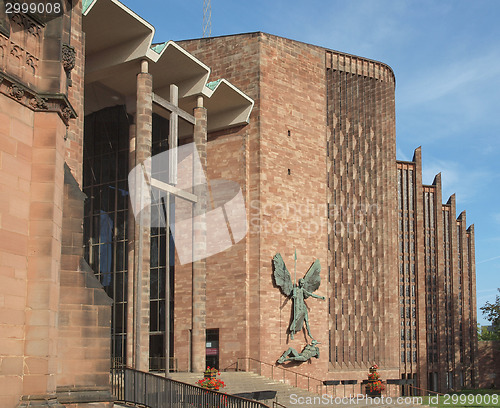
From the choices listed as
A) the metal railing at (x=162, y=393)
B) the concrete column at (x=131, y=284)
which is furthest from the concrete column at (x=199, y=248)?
the metal railing at (x=162, y=393)

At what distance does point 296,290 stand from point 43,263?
21600mm

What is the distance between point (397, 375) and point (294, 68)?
1910cm

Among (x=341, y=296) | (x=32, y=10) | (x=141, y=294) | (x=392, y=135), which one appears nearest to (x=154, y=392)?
(x=141, y=294)

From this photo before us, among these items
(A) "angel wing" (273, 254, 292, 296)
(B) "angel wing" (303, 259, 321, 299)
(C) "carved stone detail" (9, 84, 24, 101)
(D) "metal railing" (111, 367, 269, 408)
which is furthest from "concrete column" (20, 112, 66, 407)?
(B) "angel wing" (303, 259, 321, 299)

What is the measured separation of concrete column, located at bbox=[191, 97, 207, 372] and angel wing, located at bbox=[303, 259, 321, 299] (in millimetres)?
5363

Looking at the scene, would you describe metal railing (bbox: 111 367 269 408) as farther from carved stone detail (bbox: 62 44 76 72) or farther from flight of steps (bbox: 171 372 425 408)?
carved stone detail (bbox: 62 44 76 72)

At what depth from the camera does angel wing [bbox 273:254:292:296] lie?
32.7 m

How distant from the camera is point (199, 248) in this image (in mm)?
30578

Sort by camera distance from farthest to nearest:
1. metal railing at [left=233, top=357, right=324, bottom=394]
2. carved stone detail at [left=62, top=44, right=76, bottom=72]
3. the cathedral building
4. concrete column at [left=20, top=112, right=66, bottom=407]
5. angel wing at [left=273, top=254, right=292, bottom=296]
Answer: angel wing at [left=273, top=254, right=292, bottom=296] < metal railing at [left=233, top=357, right=324, bottom=394] < carved stone detail at [left=62, top=44, right=76, bottom=72] < the cathedral building < concrete column at [left=20, top=112, right=66, bottom=407]

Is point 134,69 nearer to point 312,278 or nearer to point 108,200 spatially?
point 108,200

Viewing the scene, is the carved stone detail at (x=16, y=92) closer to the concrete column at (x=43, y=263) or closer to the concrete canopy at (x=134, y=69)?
the concrete column at (x=43, y=263)

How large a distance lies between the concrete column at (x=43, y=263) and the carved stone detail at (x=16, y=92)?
0.61 m

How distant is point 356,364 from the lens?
3819cm

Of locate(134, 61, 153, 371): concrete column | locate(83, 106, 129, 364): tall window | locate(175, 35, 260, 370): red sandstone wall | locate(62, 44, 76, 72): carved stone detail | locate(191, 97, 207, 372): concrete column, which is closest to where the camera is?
locate(62, 44, 76, 72): carved stone detail
